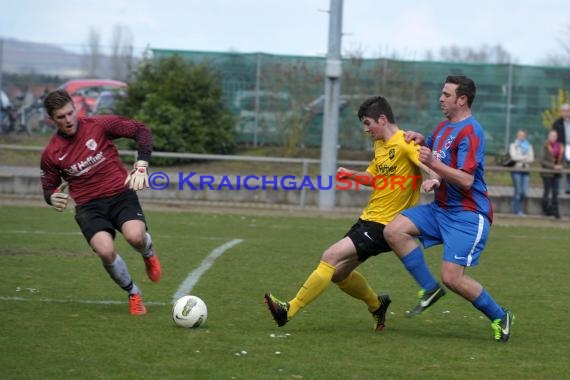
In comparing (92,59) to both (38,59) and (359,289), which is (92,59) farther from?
(359,289)

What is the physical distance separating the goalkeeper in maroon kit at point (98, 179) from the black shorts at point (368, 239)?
175 cm

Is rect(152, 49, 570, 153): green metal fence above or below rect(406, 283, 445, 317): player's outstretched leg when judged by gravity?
above

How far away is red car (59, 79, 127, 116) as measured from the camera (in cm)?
2739

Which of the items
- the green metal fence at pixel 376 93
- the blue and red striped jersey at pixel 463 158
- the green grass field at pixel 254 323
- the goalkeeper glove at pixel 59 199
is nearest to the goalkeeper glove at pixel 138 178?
the goalkeeper glove at pixel 59 199

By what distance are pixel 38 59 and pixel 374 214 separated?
20920 mm

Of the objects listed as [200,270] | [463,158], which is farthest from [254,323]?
[200,270]

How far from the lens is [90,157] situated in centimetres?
827

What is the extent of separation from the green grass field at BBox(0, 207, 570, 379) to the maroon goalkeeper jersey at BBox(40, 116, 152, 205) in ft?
3.28

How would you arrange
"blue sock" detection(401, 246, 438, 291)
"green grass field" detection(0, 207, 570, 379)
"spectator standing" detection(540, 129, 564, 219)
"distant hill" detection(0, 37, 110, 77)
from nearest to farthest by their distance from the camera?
"green grass field" detection(0, 207, 570, 379) < "blue sock" detection(401, 246, 438, 291) < "spectator standing" detection(540, 129, 564, 219) < "distant hill" detection(0, 37, 110, 77)

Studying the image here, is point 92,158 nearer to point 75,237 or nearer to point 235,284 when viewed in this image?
point 235,284

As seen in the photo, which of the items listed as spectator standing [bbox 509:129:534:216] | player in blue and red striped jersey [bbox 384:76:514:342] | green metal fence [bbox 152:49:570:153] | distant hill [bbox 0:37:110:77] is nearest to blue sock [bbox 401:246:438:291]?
player in blue and red striped jersey [bbox 384:76:514:342]

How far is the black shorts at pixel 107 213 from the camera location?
8.19m

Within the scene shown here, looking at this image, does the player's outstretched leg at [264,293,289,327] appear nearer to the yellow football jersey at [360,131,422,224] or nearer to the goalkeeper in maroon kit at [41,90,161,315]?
the yellow football jersey at [360,131,422,224]

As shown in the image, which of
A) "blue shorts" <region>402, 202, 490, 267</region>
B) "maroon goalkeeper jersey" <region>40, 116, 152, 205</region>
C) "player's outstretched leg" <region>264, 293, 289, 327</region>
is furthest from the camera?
"maroon goalkeeper jersey" <region>40, 116, 152, 205</region>
